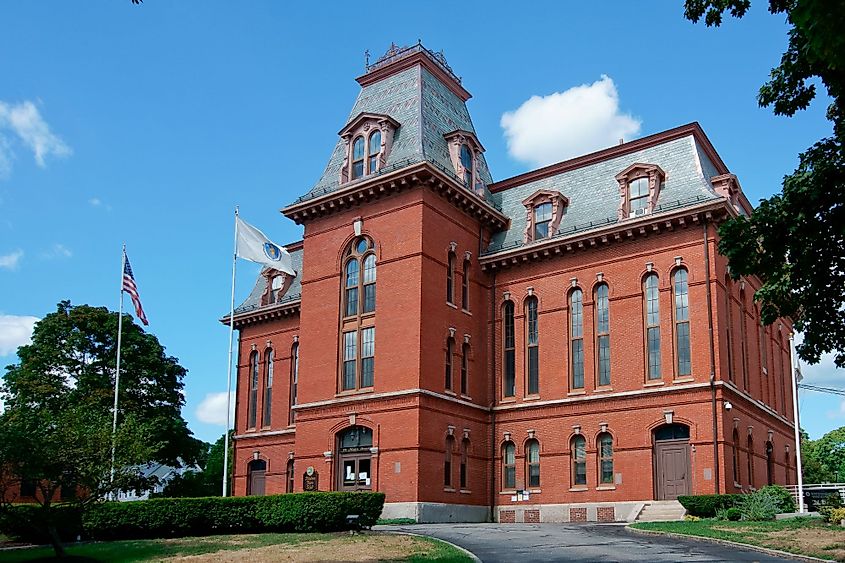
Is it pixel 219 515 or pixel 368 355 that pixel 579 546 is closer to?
pixel 219 515

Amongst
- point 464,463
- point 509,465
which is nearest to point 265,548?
point 464,463

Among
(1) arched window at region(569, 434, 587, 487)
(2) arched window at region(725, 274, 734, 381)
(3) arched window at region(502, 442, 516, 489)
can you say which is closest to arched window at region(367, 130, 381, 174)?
(3) arched window at region(502, 442, 516, 489)

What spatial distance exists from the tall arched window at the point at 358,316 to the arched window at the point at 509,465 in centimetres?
648

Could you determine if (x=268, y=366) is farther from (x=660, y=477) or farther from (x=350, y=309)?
(x=660, y=477)

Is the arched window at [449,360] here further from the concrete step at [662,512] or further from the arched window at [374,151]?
Answer: the concrete step at [662,512]

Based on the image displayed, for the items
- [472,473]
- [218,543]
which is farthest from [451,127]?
[218,543]

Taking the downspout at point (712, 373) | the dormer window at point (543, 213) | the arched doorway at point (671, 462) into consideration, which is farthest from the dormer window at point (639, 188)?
the arched doorway at point (671, 462)

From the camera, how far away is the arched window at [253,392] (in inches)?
1852

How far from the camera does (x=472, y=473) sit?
36.4 m

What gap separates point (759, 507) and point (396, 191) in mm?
17977

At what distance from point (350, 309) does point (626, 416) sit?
11.9 meters

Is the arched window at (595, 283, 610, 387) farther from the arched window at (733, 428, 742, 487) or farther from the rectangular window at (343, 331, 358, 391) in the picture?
the rectangular window at (343, 331, 358, 391)

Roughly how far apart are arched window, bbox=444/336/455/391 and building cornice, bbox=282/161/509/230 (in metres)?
5.84

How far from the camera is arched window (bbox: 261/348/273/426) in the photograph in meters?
46.2
